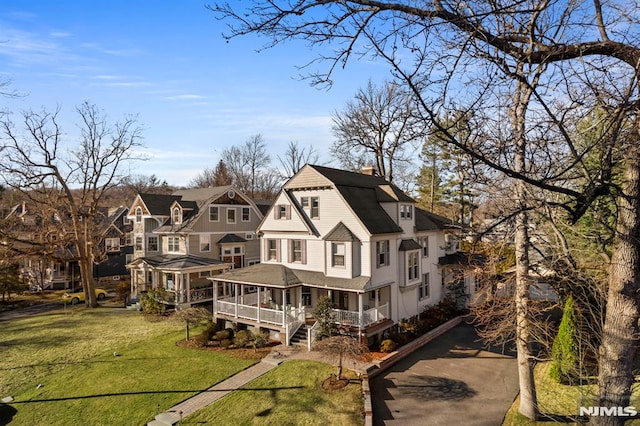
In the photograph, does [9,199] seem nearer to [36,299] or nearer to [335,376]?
[36,299]

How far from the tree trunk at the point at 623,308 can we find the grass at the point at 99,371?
13.6 m

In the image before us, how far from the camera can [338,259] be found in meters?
20.5

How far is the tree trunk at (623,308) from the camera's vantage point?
4.99 meters

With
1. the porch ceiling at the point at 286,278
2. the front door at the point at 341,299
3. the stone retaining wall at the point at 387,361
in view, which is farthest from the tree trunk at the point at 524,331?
the front door at the point at 341,299

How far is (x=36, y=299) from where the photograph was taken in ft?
114

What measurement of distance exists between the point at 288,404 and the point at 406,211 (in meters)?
13.9

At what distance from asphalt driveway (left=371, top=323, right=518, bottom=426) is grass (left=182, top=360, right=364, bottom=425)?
1054mm

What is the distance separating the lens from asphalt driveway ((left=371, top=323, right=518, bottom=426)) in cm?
1280

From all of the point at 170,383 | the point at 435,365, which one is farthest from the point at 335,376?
the point at 170,383

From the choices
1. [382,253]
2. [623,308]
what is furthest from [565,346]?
[623,308]

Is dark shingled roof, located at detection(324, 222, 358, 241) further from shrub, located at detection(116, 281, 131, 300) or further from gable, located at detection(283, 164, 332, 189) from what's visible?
shrub, located at detection(116, 281, 131, 300)

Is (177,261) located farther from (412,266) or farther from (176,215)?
(412,266)

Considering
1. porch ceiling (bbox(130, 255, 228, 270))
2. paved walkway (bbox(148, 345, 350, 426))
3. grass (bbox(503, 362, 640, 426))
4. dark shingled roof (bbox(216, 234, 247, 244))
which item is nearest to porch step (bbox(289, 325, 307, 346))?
paved walkway (bbox(148, 345, 350, 426))

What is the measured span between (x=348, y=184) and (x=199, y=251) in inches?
633
